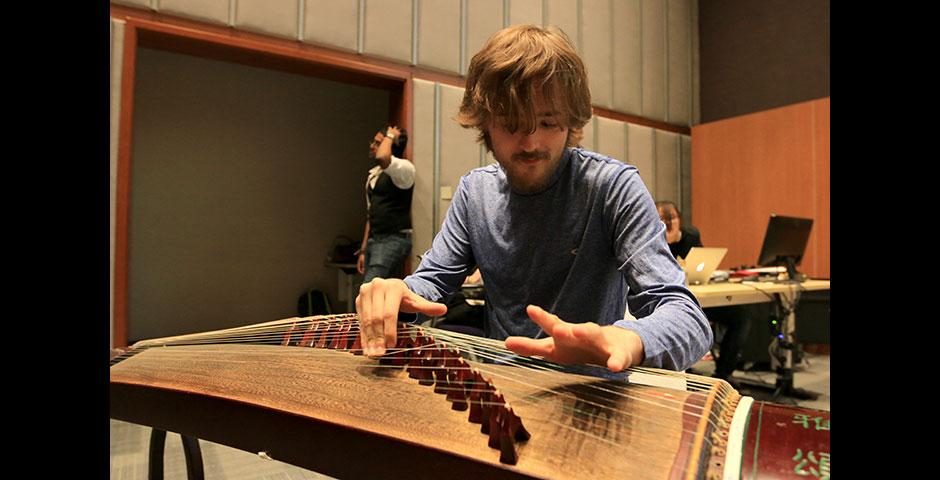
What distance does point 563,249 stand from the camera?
3.81ft

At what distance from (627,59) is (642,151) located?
36.9 inches

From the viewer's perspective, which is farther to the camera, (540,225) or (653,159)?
(653,159)

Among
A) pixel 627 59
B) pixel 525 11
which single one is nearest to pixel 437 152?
pixel 525 11

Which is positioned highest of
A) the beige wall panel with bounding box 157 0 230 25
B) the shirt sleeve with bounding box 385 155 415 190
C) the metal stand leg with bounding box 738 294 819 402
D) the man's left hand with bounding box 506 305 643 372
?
the beige wall panel with bounding box 157 0 230 25

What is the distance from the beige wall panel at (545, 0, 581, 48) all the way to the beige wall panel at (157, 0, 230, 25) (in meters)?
2.67

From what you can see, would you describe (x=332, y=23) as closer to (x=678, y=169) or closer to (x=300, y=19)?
(x=300, y=19)

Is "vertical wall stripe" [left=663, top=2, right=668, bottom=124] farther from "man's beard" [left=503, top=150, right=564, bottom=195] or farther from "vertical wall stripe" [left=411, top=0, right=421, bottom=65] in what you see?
"man's beard" [left=503, top=150, right=564, bottom=195]

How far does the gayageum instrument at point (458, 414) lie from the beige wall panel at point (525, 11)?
4098mm

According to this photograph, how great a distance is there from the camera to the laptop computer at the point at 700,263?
3.05 meters

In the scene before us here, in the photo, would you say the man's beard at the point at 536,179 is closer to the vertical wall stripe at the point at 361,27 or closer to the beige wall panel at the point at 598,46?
the vertical wall stripe at the point at 361,27

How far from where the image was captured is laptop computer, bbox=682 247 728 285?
3055 mm

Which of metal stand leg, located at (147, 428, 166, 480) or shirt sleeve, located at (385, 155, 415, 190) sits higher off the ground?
shirt sleeve, located at (385, 155, 415, 190)

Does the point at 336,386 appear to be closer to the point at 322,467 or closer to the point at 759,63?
the point at 322,467

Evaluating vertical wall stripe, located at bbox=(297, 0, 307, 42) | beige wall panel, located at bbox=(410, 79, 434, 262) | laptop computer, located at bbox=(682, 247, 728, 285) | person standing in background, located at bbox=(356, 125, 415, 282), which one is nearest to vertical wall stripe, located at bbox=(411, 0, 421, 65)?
beige wall panel, located at bbox=(410, 79, 434, 262)
